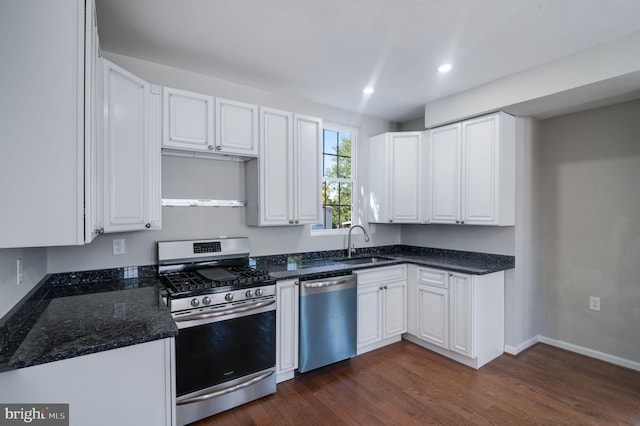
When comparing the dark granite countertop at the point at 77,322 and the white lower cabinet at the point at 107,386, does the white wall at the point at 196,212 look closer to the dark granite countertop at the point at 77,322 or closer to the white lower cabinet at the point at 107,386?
the dark granite countertop at the point at 77,322

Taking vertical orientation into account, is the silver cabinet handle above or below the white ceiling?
below

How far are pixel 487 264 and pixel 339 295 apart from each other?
Answer: 5.28 ft

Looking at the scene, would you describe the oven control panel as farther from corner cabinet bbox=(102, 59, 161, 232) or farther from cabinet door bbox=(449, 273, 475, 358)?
cabinet door bbox=(449, 273, 475, 358)

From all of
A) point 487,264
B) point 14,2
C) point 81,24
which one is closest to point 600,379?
point 487,264

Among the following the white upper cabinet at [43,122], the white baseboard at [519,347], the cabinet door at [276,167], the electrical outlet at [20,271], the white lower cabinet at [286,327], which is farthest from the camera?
the white baseboard at [519,347]

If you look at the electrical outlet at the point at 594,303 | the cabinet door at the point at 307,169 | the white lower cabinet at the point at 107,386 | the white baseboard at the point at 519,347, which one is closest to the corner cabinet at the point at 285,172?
the cabinet door at the point at 307,169

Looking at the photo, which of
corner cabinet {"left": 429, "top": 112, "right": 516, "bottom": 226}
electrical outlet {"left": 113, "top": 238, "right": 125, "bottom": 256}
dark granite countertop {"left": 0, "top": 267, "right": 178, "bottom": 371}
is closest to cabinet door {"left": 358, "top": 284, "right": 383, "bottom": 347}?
corner cabinet {"left": 429, "top": 112, "right": 516, "bottom": 226}

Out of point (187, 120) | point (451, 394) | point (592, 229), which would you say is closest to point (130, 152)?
point (187, 120)

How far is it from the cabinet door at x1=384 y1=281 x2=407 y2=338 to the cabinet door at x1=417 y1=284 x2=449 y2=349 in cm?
17

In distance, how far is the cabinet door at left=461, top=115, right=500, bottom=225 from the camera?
3.08 m

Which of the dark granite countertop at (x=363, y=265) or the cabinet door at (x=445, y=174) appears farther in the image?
the cabinet door at (x=445, y=174)

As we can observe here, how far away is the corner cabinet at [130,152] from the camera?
200cm

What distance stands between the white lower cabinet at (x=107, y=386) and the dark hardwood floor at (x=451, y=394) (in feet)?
3.12

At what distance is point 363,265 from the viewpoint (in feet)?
10.3
